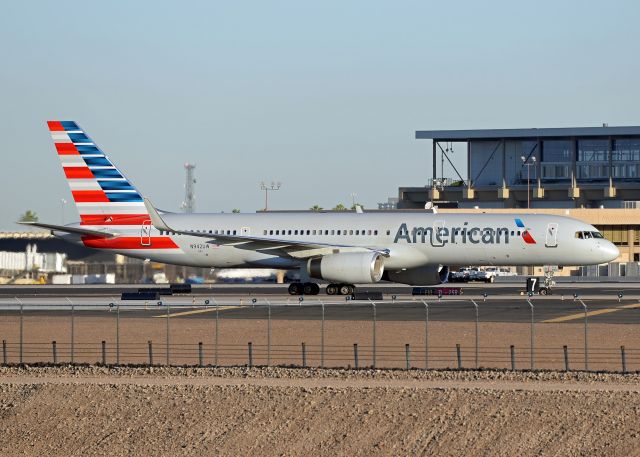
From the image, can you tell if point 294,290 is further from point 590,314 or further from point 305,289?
point 590,314

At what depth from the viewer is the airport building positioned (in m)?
Result: 135

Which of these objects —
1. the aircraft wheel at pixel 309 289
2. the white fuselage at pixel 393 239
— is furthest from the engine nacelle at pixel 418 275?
the aircraft wheel at pixel 309 289

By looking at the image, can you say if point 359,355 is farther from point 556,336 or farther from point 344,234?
point 344,234

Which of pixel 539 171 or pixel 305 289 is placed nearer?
pixel 305 289

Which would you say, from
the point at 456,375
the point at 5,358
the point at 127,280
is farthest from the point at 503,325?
the point at 127,280

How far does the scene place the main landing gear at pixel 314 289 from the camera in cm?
6825

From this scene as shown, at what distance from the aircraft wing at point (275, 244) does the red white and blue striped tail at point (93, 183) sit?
5.21 m

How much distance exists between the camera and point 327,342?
43844 mm

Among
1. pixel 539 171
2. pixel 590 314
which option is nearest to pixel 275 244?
pixel 590 314

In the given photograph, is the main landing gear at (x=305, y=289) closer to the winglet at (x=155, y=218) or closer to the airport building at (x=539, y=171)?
the winglet at (x=155, y=218)

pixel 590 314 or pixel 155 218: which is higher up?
pixel 155 218

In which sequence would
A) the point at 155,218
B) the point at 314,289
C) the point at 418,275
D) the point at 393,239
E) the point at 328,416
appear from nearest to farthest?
1. the point at 328,416
2. the point at 155,218
3. the point at 393,239
4. the point at 314,289
5. the point at 418,275

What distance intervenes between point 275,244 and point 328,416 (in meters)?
39.2

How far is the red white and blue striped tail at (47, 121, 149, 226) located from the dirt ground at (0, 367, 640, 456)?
1598 inches
